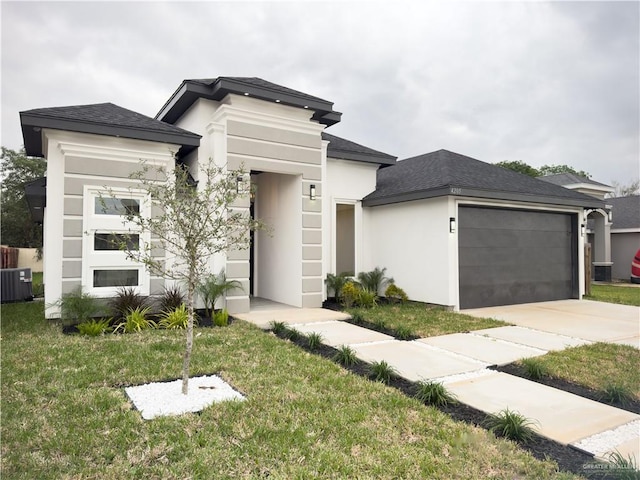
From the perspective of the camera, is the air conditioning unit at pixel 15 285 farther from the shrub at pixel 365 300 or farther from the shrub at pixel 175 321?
the shrub at pixel 365 300

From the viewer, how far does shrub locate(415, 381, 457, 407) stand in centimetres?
387

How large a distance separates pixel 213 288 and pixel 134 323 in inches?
61.1

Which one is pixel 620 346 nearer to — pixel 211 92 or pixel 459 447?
pixel 459 447

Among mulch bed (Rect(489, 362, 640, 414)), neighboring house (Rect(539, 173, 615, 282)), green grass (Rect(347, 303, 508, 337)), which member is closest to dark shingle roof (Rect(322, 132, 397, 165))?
green grass (Rect(347, 303, 508, 337))

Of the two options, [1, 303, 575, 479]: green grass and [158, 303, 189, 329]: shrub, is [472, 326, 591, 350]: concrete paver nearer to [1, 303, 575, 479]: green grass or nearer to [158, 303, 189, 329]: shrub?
[1, 303, 575, 479]: green grass

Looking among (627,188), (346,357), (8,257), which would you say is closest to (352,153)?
(346,357)

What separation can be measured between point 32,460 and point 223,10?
10.1m

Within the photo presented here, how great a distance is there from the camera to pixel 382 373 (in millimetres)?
4570

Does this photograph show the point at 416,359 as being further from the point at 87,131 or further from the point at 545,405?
the point at 87,131

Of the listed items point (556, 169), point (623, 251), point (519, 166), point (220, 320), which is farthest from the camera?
point (556, 169)

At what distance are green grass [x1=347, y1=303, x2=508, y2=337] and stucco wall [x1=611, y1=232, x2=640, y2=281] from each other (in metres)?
16.2

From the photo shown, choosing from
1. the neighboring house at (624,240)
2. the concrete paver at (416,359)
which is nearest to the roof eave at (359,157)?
the concrete paver at (416,359)

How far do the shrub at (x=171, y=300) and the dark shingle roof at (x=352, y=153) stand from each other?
5179 millimetres

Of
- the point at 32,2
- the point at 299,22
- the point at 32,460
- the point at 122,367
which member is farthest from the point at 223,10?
the point at 32,460
